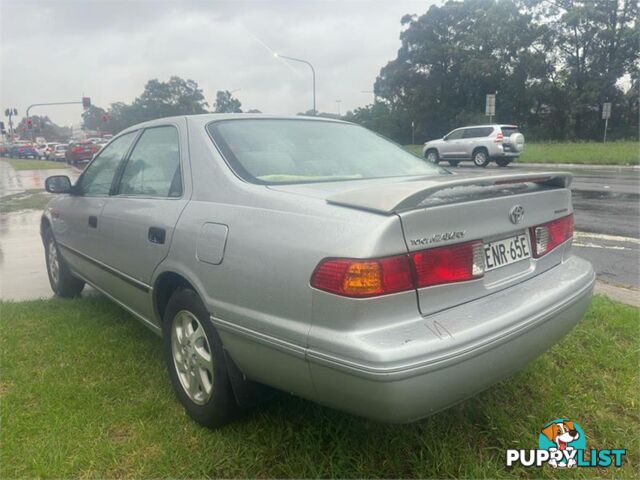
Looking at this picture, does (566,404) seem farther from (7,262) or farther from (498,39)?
(498,39)

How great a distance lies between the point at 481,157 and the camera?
2139 centimetres

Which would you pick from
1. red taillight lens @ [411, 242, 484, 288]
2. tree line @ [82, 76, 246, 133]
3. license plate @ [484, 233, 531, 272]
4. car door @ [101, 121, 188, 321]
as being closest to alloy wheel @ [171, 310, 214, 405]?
car door @ [101, 121, 188, 321]

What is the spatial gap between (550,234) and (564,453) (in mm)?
1011

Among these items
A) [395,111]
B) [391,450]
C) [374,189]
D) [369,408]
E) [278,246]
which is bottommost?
[391,450]

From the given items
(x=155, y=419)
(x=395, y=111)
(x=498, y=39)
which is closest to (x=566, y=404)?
(x=155, y=419)

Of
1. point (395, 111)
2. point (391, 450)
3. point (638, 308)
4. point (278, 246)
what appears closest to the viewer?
point (278, 246)

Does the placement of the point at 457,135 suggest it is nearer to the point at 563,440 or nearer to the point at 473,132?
the point at 473,132

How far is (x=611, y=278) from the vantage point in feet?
16.4

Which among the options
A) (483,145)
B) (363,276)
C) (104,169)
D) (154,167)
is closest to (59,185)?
(104,169)

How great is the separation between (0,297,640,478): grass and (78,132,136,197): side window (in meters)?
1.19

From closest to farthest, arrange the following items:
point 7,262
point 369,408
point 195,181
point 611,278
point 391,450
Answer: point 369,408, point 391,450, point 195,181, point 611,278, point 7,262

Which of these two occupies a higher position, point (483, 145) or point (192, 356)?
point (483, 145)

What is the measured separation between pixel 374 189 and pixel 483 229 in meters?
0.47

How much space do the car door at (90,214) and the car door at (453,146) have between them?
19833 mm
